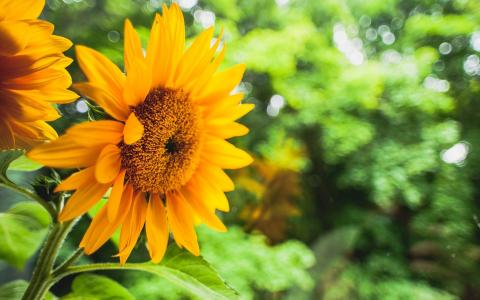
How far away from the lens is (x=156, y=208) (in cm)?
21

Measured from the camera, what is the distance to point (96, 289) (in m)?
0.25

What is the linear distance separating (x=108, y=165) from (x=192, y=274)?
0.09 meters

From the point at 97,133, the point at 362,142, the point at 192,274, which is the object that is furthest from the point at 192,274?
the point at 362,142

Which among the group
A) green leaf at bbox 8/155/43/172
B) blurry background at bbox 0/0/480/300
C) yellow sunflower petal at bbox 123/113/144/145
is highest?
blurry background at bbox 0/0/480/300

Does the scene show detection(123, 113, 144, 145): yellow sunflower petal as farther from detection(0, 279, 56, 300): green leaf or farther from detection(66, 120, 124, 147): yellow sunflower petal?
detection(0, 279, 56, 300): green leaf

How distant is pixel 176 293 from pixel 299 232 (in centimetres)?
113

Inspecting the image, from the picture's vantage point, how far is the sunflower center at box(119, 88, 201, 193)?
0.66 feet


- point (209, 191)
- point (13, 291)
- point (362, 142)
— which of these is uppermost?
point (362, 142)

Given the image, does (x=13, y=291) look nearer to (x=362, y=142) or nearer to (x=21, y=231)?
(x=21, y=231)

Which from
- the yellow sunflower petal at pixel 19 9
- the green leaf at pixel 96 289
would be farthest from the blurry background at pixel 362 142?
the yellow sunflower petal at pixel 19 9

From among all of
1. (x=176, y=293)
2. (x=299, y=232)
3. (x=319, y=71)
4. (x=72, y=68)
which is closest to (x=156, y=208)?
(x=72, y=68)

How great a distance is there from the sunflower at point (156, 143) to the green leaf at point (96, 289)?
0.20 feet

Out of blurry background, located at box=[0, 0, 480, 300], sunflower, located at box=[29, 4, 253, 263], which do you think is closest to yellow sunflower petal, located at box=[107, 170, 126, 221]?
sunflower, located at box=[29, 4, 253, 263]

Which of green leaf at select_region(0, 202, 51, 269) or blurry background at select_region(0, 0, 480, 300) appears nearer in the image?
green leaf at select_region(0, 202, 51, 269)
